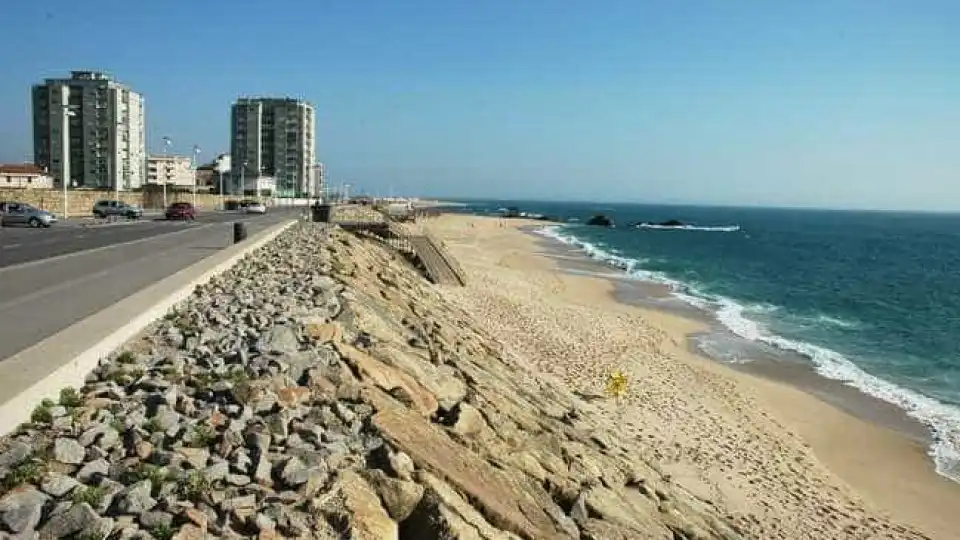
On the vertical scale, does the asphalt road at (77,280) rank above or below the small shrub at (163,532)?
above

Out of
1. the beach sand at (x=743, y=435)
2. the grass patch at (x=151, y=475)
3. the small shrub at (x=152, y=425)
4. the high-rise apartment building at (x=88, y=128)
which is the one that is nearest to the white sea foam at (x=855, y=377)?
the beach sand at (x=743, y=435)

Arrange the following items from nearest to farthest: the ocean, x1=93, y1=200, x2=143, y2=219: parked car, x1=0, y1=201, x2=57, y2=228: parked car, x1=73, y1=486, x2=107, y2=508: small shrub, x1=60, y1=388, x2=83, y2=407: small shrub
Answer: x1=73, y1=486, x2=107, y2=508: small shrub → x1=60, y1=388, x2=83, y2=407: small shrub → the ocean → x1=0, y1=201, x2=57, y2=228: parked car → x1=93, y1=200, x2=143, y2=219: parked car

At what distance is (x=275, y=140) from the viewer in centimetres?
14675

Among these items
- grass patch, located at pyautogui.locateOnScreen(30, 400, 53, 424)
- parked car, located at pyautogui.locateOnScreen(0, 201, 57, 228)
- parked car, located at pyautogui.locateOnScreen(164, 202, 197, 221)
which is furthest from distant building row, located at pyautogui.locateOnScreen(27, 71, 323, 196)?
grass patch, located at pyautogui.locateOnScreen(30, 400, 53, 424)

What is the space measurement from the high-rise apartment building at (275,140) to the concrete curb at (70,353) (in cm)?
13206

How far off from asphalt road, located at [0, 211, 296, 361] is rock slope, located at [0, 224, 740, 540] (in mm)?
1376

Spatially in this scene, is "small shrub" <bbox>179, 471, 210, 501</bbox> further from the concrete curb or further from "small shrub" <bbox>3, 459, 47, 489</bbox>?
the concrete curb

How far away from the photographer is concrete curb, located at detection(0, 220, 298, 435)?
19.5ft

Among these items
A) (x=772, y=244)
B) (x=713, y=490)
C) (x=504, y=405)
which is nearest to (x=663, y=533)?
(x=504, y=405)

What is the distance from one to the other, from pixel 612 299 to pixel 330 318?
2535cm

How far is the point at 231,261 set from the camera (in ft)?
57.9

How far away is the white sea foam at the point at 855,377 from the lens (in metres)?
16.5

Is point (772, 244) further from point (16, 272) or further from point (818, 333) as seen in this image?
point (16, 272)

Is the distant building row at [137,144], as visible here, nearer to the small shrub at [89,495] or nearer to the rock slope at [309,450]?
the rock slope at [309,450]
